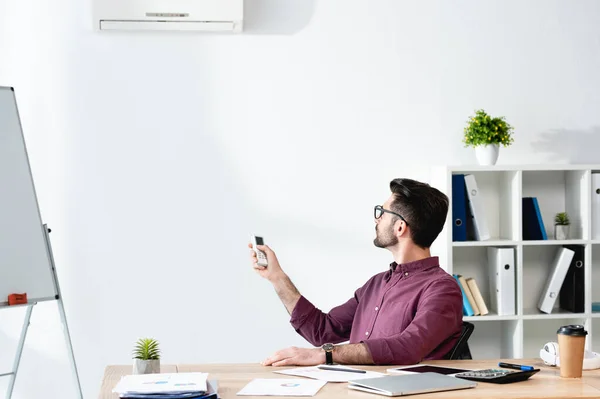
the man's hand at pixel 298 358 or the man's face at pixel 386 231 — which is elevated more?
the man's face at pixel 386 231

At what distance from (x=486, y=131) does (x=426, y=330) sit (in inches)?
59.9

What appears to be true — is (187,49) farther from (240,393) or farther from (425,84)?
(240,393)

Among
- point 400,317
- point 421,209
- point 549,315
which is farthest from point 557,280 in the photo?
point 400,317

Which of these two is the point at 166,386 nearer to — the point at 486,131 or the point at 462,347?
the point at 462,347

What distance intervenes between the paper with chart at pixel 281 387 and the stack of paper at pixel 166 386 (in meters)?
0.11

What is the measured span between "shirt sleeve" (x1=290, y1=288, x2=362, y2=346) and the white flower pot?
45.1 inches

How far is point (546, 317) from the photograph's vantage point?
3879 mm

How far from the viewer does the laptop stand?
2.02 meters

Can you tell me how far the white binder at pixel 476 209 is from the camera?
3.83m

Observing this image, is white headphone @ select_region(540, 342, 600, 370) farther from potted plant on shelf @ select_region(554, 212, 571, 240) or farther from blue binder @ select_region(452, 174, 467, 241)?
potted plant on shelf @ select_region(554, 212, 571, 240)

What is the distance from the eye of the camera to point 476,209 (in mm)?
3846

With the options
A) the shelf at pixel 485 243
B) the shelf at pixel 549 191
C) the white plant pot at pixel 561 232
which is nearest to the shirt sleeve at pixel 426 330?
the shelf at pixel 485 243

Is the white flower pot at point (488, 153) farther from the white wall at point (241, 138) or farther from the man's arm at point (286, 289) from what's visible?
the man's arm at point (286, 289)

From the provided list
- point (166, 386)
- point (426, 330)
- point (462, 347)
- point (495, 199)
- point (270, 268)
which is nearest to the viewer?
point (166, 386)
